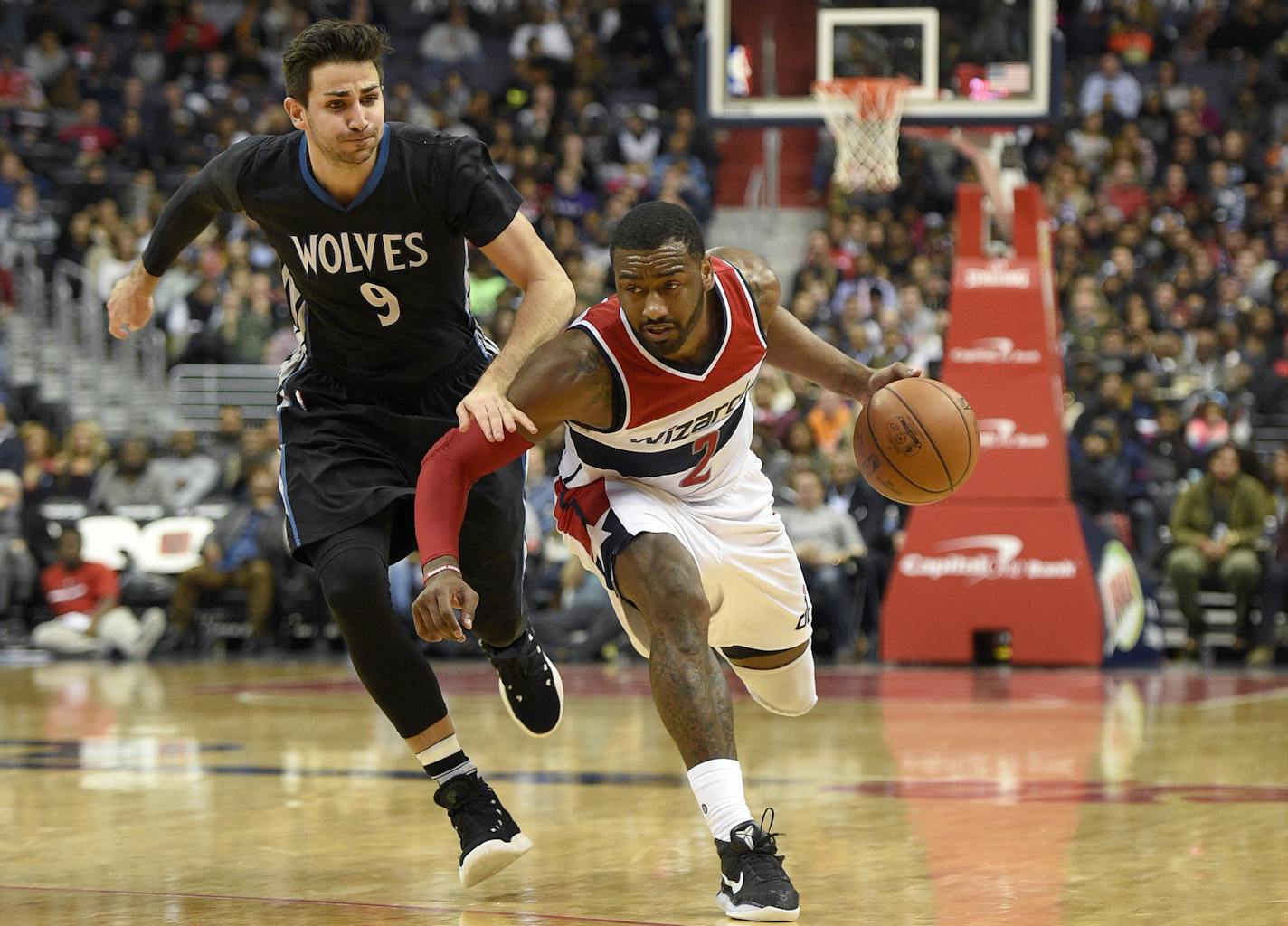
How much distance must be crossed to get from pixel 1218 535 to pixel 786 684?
821cm

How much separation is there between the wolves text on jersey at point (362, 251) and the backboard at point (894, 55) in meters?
7.12

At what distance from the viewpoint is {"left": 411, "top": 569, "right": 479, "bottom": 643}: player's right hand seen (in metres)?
4.04

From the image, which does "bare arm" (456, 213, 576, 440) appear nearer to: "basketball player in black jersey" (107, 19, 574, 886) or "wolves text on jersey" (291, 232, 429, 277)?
"basketball player in black jersey" (107, 19, 574, 886)

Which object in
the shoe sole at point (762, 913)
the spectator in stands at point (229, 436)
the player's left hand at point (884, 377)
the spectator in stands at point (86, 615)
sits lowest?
the spectator in stands at point (86, 615)

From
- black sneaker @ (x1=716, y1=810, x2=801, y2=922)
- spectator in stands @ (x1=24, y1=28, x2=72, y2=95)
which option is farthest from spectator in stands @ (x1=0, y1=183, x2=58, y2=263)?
black sneaker @ (x1=716, y1=810, x2=801, y2=922)

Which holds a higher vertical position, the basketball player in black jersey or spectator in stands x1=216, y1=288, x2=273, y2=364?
the basketball player in black jersey

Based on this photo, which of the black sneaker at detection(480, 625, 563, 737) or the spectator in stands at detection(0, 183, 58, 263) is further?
the spectator in stands at detection(0, 183, 58, 263)

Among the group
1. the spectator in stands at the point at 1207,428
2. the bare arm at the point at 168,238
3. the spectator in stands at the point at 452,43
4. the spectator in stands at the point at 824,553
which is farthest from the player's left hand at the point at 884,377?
the spectator in stands at the point at 452,43

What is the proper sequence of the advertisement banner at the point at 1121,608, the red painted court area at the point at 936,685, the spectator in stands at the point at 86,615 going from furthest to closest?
the spectator in stands at the point at 86,615
the advertisement banner at the point at 1121,608
the red painted court area at the point at 936,685

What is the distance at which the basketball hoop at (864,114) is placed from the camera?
11414mm

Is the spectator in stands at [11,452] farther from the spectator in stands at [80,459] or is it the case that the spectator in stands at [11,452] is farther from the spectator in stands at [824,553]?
the spectator in stands at [824,553]

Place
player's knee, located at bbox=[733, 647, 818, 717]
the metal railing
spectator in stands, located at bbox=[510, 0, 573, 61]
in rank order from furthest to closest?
spectator in stands, located at bbox=[510, 0, 573, 61], the metal railing, player's knee, located at bbox=[733, 647, 818, 717]

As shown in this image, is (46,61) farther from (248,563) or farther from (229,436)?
(248,563)

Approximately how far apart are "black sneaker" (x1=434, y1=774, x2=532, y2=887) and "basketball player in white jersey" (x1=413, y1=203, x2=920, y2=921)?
52cm
